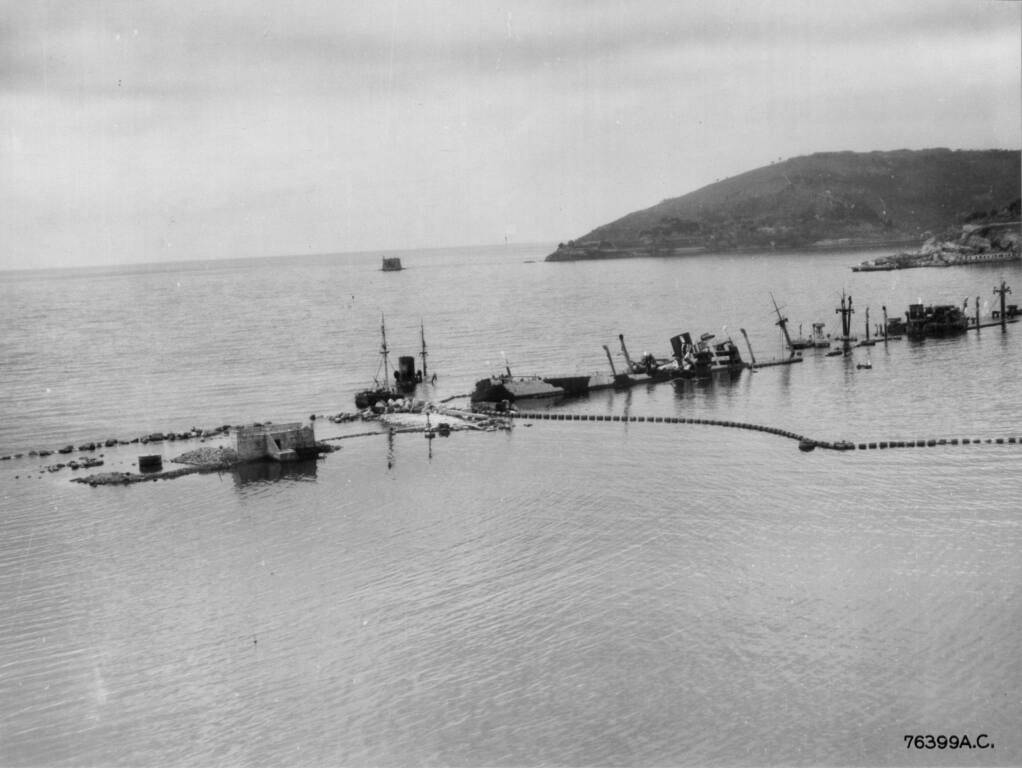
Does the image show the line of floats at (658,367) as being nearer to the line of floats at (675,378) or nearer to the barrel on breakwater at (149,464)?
the line of floats at (675,378)

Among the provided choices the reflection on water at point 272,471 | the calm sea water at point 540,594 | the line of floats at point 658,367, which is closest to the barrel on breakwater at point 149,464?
the calm sea water at point 540,594

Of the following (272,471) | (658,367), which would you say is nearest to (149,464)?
(272,471)

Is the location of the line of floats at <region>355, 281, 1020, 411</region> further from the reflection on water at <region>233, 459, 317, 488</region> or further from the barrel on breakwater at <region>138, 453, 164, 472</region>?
the barrel on breakwater at <region>138, 453, 164, 472</region>

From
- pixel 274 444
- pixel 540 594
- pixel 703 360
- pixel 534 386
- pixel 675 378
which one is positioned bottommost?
pixel 540 594

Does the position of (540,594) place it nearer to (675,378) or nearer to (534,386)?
(534,386)

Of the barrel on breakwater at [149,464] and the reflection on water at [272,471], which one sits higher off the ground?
the barrel on breakwater at [149,464]

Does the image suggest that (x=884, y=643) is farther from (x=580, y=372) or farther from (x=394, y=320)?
(x=394, y=320)
